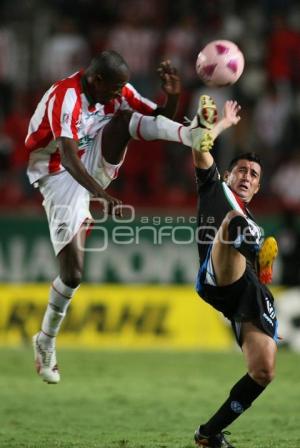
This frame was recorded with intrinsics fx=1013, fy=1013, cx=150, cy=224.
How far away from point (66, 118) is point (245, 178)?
4.71 ft

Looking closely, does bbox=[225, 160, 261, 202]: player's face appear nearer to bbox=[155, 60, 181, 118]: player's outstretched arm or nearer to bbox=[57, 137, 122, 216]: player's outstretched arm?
bbox=[155, 60, 181, 118]: player's outstretched arm

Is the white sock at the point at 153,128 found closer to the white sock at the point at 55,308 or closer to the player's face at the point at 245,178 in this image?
the player's face at the point at 245,178

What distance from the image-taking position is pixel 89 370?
11.6m

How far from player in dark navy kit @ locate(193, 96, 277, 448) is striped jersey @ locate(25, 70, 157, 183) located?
106cm

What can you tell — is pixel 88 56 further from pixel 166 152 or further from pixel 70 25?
pixel 166 152

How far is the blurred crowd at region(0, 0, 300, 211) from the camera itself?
1459cm

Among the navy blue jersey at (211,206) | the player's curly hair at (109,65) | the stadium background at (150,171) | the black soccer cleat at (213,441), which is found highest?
the player's curly hair at (109,65)

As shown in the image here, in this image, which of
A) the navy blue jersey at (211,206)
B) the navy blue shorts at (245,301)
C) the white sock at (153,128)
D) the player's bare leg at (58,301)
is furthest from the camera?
the player's bare leg at (58,301)

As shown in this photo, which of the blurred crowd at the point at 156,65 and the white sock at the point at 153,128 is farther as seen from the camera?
the blurred crowd at the point at 156,65

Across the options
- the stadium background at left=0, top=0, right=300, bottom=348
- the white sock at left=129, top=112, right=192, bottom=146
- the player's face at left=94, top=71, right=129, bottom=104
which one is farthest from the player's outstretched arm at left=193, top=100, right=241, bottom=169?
the stadium background at left=0, top=0, right=300, bottom=348

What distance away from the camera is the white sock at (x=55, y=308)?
8.27 meters

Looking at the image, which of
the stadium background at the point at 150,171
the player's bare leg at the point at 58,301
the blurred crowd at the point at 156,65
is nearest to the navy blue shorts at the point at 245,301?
the player's bare leg at the point at 58,301

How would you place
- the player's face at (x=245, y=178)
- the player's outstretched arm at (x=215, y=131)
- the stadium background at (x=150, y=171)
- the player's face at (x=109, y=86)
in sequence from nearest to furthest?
the player's outstretched arm at (x=215, y=131), the player's face at (x=245, y=178), the player's face at (x=109, y=86), the stadium background at (x=150, y=171)

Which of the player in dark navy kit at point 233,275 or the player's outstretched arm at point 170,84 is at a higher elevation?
the player's outstretched arm at point 170,84
